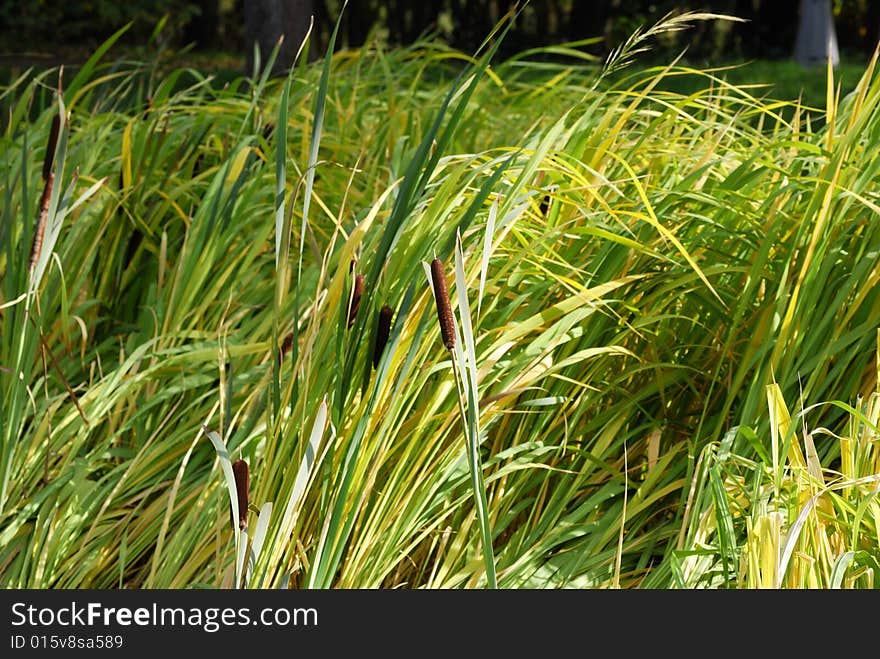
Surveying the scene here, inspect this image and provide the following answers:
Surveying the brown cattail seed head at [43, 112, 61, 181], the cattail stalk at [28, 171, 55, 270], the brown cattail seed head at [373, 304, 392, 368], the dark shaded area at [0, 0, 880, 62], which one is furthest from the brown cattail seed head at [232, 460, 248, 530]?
the dark shaded area at [0, 0, 880, 62]

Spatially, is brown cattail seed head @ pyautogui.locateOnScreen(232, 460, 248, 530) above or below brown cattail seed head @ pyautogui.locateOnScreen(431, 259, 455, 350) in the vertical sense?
below

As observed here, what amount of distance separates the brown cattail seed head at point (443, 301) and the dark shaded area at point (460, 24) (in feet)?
39.1

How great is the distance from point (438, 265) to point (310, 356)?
53 centimetres

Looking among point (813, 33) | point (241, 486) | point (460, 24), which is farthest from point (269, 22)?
point (460, 24)

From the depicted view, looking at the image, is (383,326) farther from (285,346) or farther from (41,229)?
(41,229)

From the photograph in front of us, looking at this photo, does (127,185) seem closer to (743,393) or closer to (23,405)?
(23,405)

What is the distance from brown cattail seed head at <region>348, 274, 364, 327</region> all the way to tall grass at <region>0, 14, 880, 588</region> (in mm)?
31

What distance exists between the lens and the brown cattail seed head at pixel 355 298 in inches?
61.5

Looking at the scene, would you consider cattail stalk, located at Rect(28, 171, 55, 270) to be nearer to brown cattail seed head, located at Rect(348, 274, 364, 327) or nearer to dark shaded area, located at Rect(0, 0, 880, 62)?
brown cattail seed head, located at Rect(348, 274, 364, 327)

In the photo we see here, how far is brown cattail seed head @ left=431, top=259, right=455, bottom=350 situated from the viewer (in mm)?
1286

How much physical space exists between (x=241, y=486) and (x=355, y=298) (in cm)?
37

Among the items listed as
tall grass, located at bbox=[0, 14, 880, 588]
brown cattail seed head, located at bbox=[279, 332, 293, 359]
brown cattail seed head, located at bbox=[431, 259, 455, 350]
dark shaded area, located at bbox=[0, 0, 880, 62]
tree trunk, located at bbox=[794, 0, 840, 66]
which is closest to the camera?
brown cattail seed head, located at bbox=[431, 259, 455, 350]

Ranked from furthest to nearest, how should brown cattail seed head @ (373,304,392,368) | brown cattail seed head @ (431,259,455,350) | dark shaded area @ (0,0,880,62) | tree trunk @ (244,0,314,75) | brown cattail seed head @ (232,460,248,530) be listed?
dark shaded area @ (0,0,880,62) → tree trunk @ (244,0,314,75) → brown cattail seed head @ (373,304,392,368) → brown cattail seed head @ (232,460,248,530) → brown cattail seed head @ (431,259,455,350)

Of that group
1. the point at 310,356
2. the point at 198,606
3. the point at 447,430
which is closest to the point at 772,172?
the point at 447,430
